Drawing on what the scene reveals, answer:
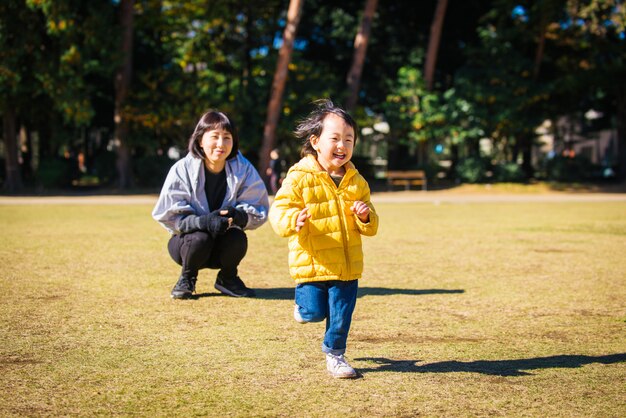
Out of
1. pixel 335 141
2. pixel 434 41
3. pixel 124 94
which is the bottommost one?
pixel 335 141

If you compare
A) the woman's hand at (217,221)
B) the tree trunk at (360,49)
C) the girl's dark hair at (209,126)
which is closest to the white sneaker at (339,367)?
the woman's hand at (217,221)

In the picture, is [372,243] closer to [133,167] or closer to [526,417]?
[526,417]

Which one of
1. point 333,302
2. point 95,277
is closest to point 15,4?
point 95,277

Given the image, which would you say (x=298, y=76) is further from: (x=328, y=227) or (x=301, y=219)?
(x=301, y=219)

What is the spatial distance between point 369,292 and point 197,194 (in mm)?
1875

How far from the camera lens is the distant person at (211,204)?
6.35 m

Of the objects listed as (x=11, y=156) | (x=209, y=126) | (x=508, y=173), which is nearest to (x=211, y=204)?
(x=209, y=126)

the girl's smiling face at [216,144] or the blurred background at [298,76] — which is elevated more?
the blurred background at [298,76]

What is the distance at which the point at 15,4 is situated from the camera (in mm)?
23969

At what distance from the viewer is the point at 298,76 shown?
30.0 meters

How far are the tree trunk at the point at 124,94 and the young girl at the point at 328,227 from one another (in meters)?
23.4

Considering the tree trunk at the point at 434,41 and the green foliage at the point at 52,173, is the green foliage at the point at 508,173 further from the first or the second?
the green foliage at the point at 52,173

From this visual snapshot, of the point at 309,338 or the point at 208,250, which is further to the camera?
the point at 208,250

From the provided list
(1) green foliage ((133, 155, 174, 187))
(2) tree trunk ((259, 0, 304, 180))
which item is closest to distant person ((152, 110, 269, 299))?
(2) tree trunk ((259, 0, 304, 180))
